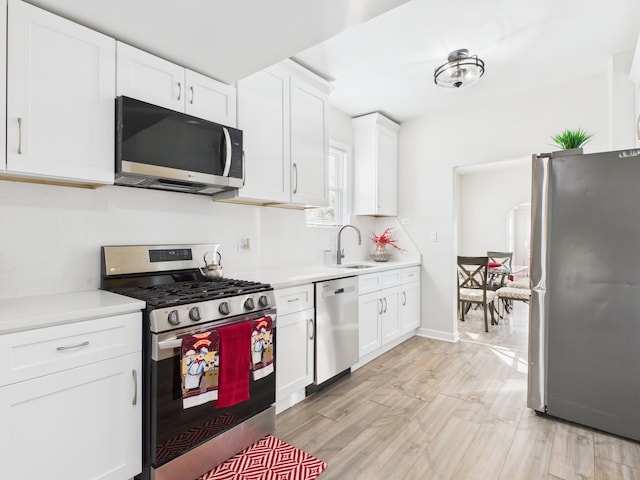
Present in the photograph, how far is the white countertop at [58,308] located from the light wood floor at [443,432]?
1.29 m

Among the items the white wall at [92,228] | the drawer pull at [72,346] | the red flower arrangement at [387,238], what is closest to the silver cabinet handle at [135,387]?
the drawer pull at [72,346]

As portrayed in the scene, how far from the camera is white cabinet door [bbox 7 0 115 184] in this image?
59.1 inches

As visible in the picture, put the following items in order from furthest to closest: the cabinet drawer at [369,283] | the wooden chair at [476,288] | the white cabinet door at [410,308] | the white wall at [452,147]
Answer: the wooden chair at [476,288] < the white cabinet door at [410,308] < the white wall at [452,147] < the cabinet drawer at [369,283]

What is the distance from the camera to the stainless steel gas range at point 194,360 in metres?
1.58

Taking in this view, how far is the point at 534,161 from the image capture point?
7.97ft

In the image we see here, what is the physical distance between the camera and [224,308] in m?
1.81

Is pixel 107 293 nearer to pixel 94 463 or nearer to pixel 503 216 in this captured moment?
pixel 94 463

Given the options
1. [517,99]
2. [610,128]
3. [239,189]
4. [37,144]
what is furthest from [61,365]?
[517,99]

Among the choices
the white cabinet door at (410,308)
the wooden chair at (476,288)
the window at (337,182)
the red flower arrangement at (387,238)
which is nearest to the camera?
the white cabinet door at (410,308)

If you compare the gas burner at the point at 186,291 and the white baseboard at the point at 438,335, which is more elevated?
the gas burner at the point at 186,291

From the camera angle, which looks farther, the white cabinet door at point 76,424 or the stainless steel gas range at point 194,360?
the stainless steel gas range at point 194,360

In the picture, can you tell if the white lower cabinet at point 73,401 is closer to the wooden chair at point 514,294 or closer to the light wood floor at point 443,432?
the light wood floor at point 443,432

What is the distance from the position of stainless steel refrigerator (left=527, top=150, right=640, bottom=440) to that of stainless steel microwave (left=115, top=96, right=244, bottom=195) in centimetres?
213

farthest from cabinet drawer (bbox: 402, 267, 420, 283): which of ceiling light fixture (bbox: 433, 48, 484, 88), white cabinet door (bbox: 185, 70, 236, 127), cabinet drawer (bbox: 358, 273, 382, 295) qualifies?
white cabinet door (bbox: 185, 70, 236, 127)
